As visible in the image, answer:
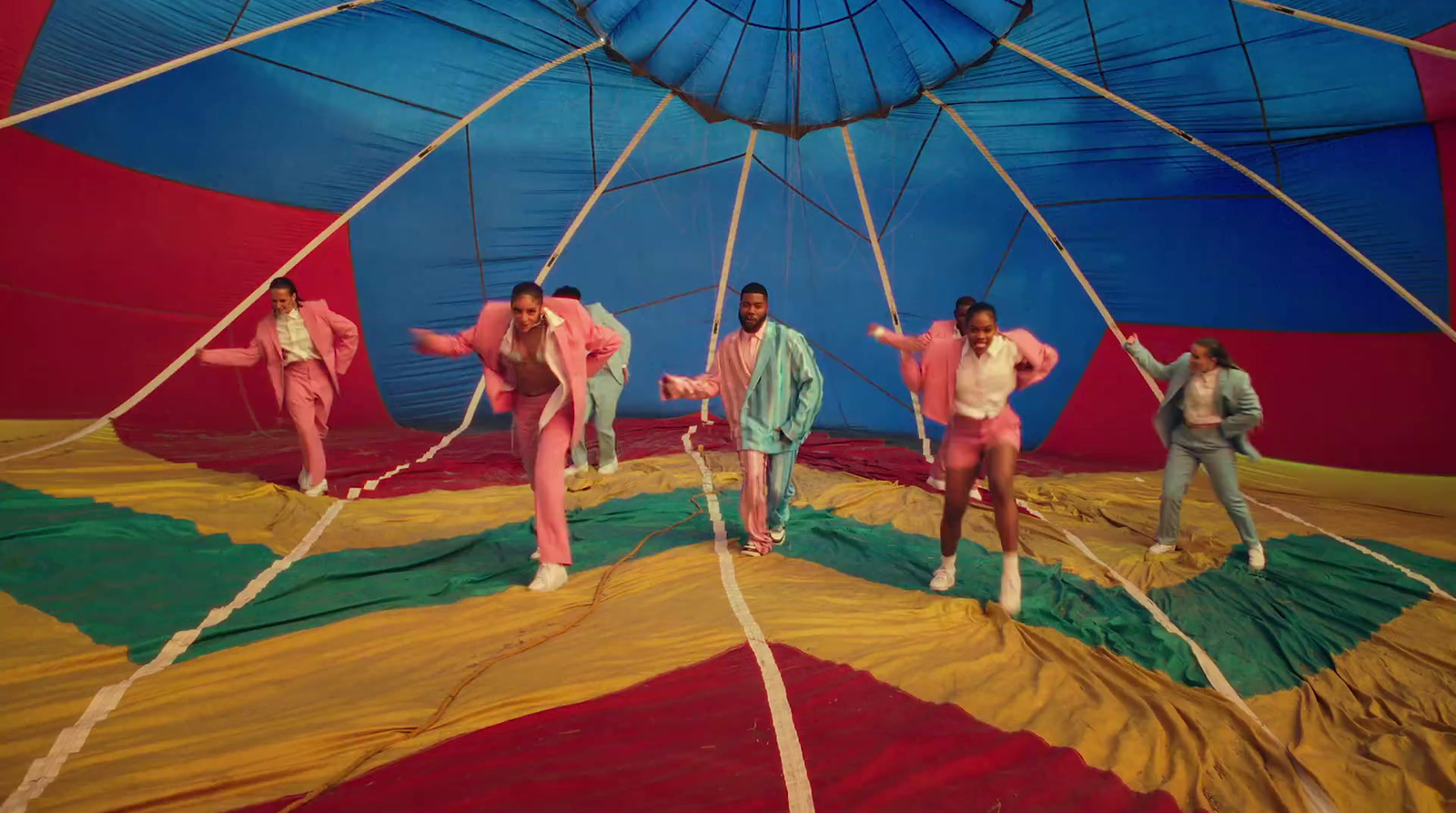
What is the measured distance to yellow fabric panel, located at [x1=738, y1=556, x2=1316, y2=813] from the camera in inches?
98.0

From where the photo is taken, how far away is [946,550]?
4152 millimetres

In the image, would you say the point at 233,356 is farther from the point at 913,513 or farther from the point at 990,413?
the point at 990,413

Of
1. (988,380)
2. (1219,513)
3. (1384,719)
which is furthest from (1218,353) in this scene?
(1384,719)

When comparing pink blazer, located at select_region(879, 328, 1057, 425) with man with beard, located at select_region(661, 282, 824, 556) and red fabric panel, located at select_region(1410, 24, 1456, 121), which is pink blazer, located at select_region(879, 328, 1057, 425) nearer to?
man with beard, located at select_region(661, 282, 824, 556)

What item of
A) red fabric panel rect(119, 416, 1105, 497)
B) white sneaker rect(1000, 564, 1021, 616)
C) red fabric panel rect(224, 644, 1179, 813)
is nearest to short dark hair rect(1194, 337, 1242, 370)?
white sneaker rect(1000, 564, 1021, 616)

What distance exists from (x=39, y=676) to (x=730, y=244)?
7.07m

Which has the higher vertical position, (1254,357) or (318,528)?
(1254,357)

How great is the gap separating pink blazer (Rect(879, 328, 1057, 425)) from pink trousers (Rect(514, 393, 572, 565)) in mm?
1701

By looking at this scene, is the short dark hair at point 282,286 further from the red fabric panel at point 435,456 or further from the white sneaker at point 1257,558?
the white sneaker at point 1257,558

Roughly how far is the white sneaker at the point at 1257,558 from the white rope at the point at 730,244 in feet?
16.6

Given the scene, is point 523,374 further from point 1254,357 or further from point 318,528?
point 1254,357

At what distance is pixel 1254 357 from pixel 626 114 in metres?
6.39

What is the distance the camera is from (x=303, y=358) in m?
5.72

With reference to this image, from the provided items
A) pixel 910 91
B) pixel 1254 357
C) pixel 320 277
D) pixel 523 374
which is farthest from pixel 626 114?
pixel 1254 357
